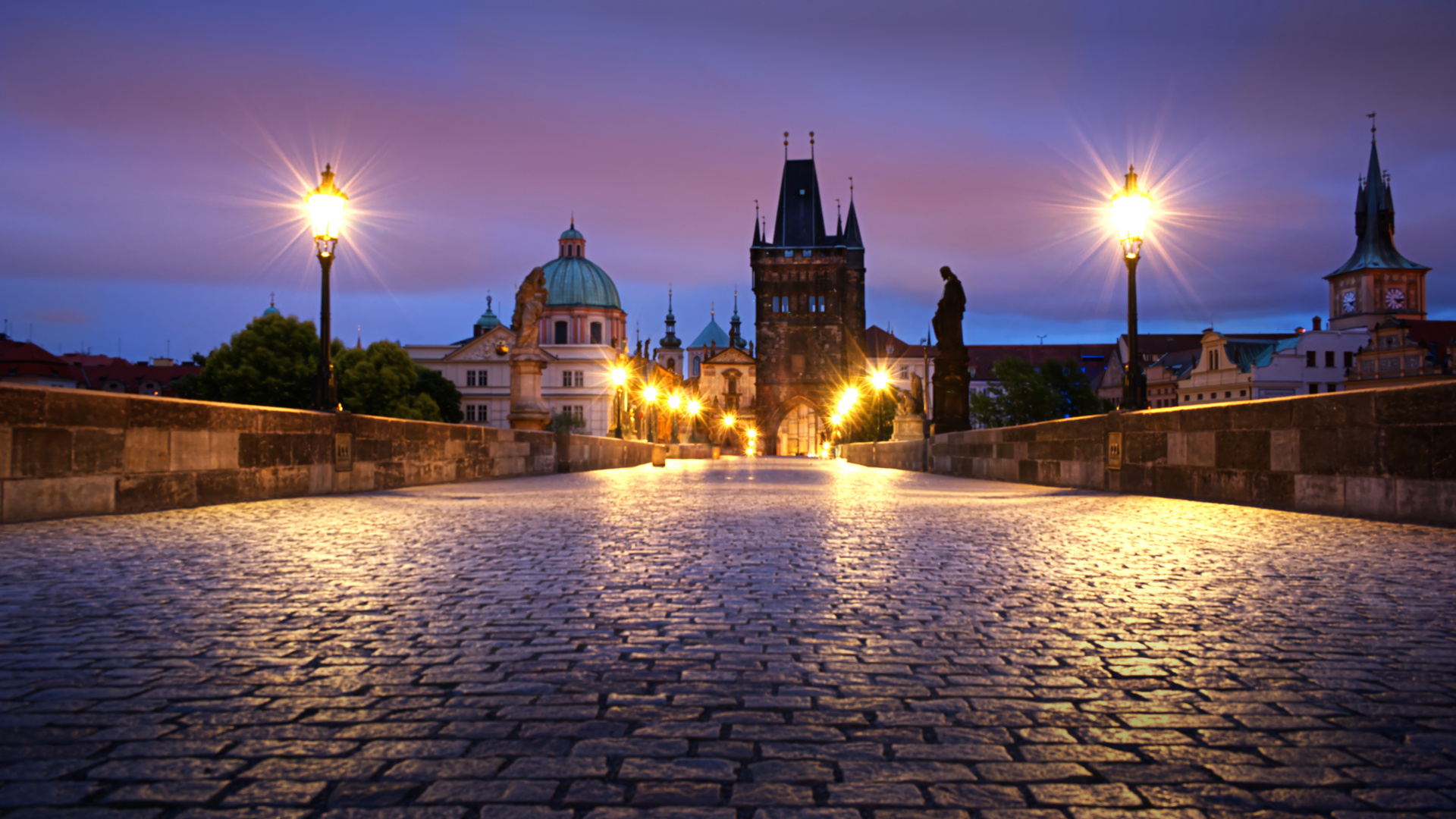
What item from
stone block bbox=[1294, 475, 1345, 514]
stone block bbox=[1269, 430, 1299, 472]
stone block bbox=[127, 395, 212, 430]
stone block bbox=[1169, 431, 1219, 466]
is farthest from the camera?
stone block bbox=[1169, 431, 1219, 466]

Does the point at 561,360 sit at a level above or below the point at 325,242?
above

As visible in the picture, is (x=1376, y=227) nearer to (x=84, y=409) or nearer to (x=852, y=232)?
(x=852, y=232)

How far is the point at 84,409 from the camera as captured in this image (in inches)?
301

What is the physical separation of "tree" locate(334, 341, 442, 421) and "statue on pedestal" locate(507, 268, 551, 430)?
125 ft

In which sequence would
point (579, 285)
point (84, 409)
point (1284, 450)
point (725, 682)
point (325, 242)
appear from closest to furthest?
point (725, 682)
point (84, 409)
point (1284, 450)
point (325, 242)
point (579, 285)

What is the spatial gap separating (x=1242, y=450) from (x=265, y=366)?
2087 inches

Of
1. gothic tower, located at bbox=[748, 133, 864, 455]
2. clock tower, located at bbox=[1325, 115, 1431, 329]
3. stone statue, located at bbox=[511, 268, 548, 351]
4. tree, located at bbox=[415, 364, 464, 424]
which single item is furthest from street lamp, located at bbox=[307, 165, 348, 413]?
Answer: clock tower, located at bbox=[1325, 115, 1431, 329]

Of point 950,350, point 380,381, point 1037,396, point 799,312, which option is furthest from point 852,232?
point 950,350

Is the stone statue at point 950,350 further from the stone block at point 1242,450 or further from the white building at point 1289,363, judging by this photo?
the white building at point 1289,363

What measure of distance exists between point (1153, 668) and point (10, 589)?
478 centimetres

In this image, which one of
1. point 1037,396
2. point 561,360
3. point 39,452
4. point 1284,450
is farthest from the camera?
point 561,360

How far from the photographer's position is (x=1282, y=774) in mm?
2279

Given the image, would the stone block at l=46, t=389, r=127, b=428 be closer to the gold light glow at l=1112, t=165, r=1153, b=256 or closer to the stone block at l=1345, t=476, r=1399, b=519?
the stone block at l=1345, t=476, r=1399, b=519

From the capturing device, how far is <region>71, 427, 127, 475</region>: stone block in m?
7.64
